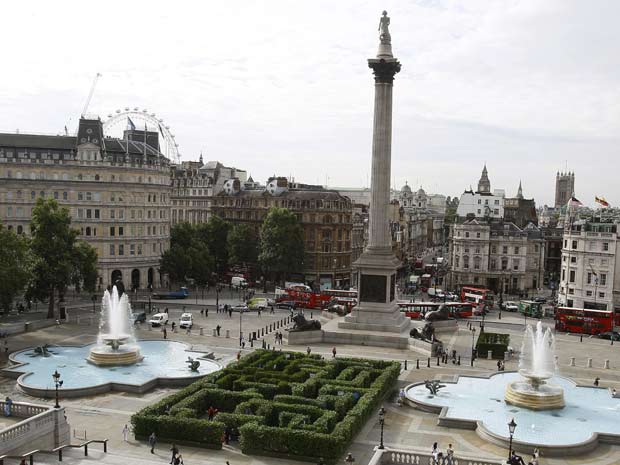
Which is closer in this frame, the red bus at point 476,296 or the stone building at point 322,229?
the red bus at point 476,296

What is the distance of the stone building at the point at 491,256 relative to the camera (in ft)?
340

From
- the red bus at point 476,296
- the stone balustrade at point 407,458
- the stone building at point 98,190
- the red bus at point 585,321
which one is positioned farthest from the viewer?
the stone building at point 98,190

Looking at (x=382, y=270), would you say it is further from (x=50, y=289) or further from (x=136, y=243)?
(x=136, y=243)

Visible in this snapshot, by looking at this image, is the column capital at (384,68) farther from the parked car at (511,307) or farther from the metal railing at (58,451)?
the metal railing at (58,451)

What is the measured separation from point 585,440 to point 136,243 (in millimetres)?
70794

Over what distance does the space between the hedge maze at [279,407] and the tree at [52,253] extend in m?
28.7

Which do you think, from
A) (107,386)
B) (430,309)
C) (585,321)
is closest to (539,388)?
(107,386)

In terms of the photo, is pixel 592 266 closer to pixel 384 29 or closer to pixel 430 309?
pixel 430 309

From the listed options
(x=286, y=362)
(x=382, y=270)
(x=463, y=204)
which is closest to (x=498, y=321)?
(x=382, y=270)

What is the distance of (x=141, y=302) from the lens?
80688mm

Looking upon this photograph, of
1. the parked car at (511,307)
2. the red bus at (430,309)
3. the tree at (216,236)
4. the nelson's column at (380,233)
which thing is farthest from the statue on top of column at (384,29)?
the tree at (216,236)

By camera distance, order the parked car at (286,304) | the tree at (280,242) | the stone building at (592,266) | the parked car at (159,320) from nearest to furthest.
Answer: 1. the parked car at (159,320)
2. the stone building at (592,266)
3. the parked car at (286,304)
4. the tree at (280,242)

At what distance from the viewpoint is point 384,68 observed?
64.4 metres

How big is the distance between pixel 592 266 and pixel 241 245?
167 ft
